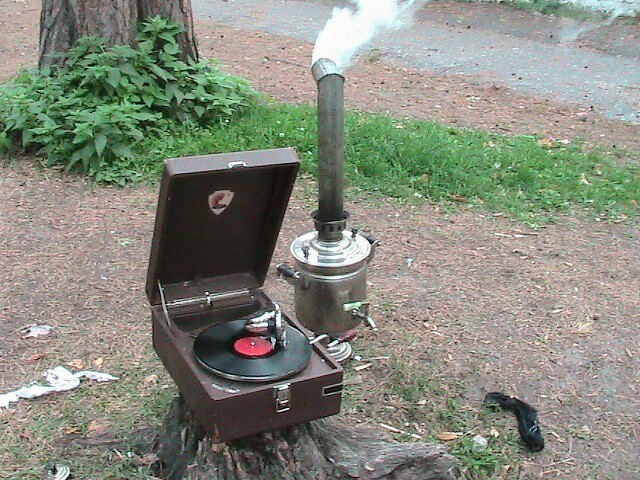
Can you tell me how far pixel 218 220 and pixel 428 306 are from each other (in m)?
1.96

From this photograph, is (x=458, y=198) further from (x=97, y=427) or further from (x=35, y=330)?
(x=97, y=427)

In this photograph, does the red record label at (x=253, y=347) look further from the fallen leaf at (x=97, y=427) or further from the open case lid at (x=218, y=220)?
the fallen leaf at (x=97, y=427)

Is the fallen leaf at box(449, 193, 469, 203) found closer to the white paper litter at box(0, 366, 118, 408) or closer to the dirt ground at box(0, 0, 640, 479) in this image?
the dirt ground at box(0, 0, 640, 479)

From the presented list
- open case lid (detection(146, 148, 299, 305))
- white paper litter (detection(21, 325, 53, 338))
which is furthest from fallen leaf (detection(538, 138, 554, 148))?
open case lid (detection(146, 148, 299, 305))

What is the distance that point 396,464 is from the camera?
290 centimetres

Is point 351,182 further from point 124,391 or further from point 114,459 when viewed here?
point 114,459

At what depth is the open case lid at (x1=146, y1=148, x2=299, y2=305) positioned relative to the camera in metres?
2.51

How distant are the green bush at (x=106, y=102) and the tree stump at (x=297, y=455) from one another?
3394 mm

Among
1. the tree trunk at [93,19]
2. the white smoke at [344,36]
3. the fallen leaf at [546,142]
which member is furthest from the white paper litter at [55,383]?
the fallen leaf at [546,142]

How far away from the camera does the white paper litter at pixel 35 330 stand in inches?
162

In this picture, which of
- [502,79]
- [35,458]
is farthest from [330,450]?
[502,79]

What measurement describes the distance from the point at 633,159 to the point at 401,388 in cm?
385

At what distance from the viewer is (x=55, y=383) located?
3.72 m

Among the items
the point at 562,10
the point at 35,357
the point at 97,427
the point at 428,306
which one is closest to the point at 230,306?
the point at 97,427
